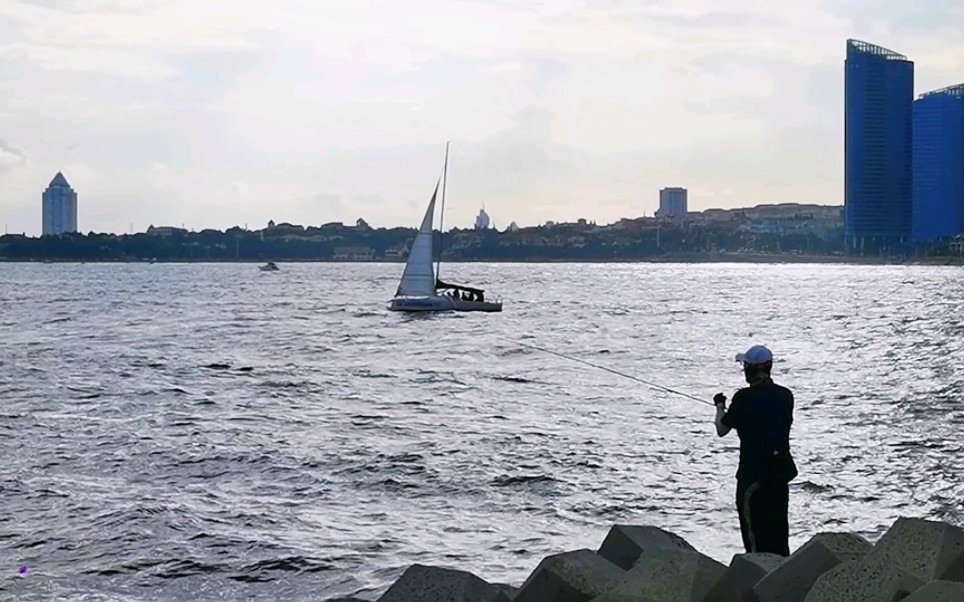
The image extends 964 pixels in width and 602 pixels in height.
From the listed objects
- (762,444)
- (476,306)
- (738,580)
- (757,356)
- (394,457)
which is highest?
(757,356)

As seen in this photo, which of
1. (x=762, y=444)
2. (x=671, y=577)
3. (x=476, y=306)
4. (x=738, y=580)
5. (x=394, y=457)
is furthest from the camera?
(x=476, y=306)

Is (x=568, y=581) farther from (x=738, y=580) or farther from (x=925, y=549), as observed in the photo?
(x=925, y=549)

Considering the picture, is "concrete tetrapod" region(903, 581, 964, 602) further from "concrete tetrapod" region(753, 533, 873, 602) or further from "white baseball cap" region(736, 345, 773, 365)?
"white baseball cap" region(736, 345, 773, 365)

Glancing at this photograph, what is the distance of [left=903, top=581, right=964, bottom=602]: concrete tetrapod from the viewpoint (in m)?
6.67

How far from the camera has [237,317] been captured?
7038 centimetres

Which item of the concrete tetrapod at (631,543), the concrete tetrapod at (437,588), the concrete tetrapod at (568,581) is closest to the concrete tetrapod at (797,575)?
the concrete tetrapod at (568,581)

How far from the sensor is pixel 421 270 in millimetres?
67000

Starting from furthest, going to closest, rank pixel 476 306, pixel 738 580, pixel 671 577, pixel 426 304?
pixel 426 304
pixel 476 306
pixel 738 580
pixel 671 577

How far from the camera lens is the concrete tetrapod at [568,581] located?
324 inches

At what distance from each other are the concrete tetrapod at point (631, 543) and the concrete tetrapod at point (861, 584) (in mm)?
1749

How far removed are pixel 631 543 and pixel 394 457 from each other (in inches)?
406

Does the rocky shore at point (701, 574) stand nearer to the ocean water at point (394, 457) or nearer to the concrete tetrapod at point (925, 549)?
the concrete tetrapod at point (925, 549)

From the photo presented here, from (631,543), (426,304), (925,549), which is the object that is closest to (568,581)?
(631,543)

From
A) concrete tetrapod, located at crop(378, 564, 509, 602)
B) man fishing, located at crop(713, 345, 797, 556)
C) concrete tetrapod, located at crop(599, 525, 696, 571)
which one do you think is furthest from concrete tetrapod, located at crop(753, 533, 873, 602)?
concrete tetrapod, located at crop(378, 564, 509, 602)
